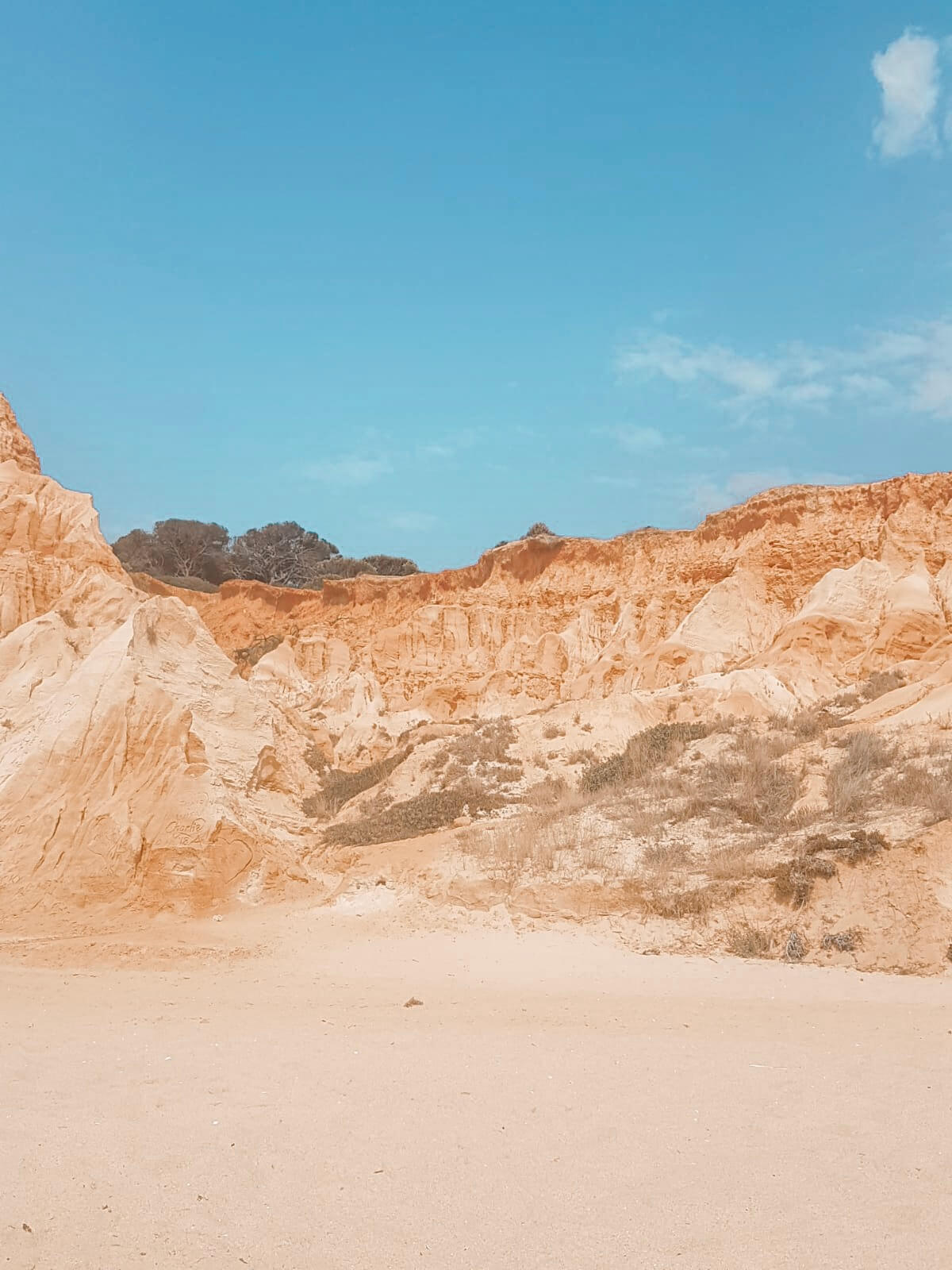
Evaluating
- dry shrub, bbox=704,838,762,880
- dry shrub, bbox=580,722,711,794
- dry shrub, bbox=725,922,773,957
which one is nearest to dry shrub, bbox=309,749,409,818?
dry shrub, bbox=580,722,711,794

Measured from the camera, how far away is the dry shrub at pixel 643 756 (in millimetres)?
14594

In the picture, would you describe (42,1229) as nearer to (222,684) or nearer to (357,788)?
(222,684)

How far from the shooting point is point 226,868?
36.9 ft

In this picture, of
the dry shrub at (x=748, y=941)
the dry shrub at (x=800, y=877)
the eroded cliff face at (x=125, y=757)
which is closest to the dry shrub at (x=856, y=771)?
the dry shrub at (x=800, y=877)

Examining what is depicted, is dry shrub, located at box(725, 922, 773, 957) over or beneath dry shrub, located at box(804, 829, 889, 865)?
beneath

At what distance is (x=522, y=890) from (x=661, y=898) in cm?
171

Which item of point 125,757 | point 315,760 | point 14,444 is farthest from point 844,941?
point 14,444

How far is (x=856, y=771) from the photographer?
12062mm

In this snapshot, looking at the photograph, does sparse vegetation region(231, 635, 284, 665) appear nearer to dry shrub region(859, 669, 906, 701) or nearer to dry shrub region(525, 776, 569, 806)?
dry shrub region(525, 776, 569, 806)

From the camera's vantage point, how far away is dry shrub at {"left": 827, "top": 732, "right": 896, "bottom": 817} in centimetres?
1096

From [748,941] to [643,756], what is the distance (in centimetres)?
678

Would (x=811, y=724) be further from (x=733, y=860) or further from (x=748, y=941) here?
(x=748, y=941)

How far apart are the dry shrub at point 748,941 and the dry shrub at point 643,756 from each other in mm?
5096

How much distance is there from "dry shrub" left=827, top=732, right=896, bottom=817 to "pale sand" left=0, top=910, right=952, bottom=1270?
354 cm
